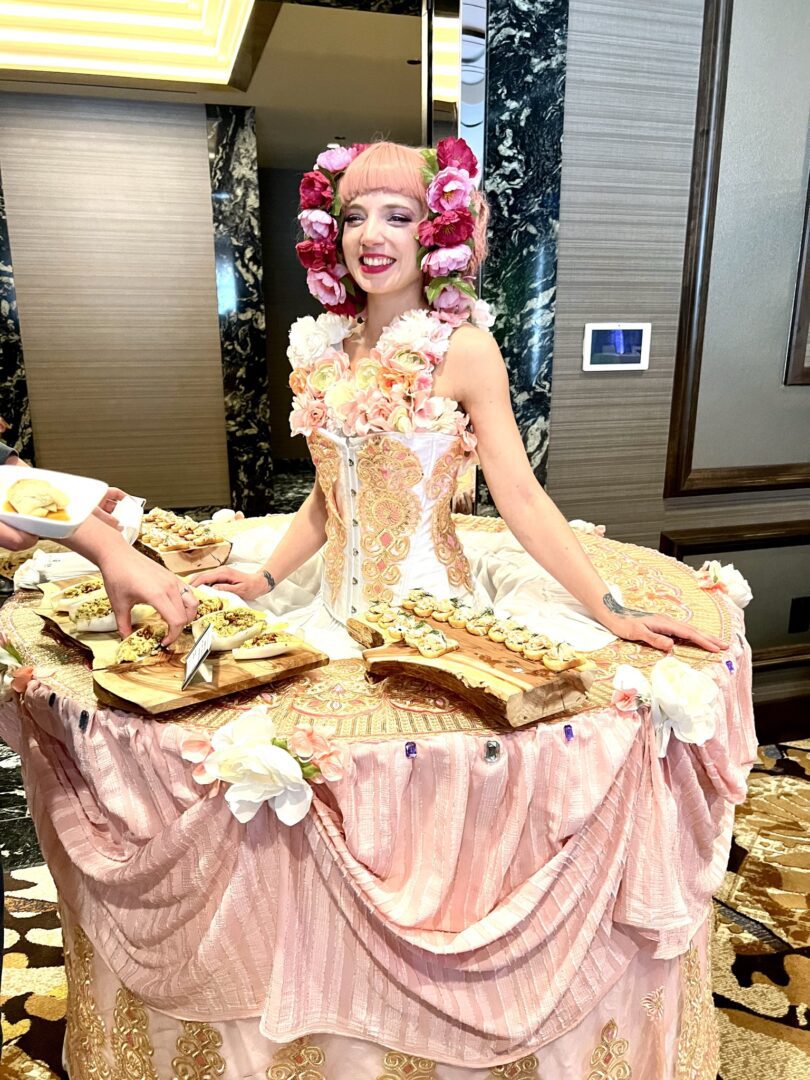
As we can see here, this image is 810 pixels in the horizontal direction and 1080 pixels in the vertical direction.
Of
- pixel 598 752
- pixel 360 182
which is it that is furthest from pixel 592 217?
pixel 598 752

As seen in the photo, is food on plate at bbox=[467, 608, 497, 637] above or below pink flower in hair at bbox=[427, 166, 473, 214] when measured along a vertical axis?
below

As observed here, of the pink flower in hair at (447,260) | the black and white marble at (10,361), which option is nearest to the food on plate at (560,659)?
the pink flower in hair at (447,260)

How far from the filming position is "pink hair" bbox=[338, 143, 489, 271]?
157 cm

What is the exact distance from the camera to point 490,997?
1.19 meters

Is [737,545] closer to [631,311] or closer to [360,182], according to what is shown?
[631,311]

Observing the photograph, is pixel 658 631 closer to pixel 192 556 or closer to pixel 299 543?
pixel 299 543

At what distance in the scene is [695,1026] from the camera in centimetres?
154

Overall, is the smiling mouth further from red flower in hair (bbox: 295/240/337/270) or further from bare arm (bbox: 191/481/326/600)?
bare arm (bbox: 191/481/326/600)

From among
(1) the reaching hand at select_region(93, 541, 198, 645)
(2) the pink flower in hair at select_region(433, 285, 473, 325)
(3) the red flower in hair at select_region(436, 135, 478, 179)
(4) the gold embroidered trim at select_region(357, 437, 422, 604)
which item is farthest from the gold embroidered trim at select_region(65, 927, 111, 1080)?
(3) the red flower in hair at select_region(436, 135, 478, 179)

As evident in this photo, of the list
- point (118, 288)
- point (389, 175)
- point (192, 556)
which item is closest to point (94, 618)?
point (192, 556)

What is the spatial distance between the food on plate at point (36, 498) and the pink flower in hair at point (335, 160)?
967mm

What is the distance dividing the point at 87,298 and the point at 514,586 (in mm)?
5211

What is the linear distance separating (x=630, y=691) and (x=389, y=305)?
984 mm

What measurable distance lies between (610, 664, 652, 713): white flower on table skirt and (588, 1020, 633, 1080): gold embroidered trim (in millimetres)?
572
